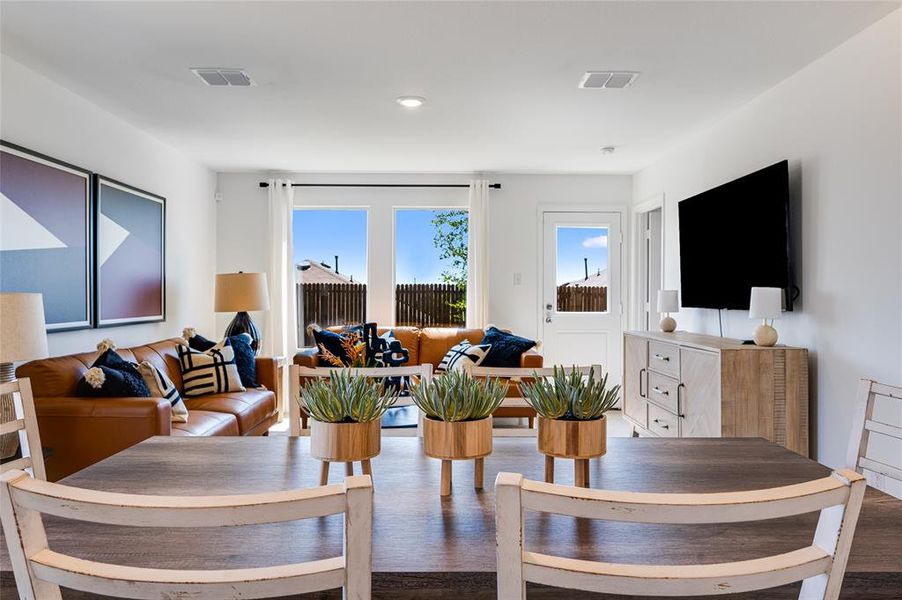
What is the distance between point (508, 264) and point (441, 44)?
3.49 m

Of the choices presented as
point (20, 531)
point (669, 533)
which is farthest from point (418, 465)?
point (20, 531)

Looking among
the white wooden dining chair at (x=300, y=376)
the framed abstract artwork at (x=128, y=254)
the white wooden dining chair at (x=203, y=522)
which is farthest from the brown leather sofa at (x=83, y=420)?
the white wooden dining chair at (x=203, y=522)

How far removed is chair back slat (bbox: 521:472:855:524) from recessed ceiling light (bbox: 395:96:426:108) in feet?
11.5

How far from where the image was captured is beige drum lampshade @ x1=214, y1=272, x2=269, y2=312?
207 inches

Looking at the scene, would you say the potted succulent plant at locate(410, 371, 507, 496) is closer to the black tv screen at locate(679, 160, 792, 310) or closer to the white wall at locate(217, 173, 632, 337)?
the black tv screen at locate(679, 160, 792, 310)

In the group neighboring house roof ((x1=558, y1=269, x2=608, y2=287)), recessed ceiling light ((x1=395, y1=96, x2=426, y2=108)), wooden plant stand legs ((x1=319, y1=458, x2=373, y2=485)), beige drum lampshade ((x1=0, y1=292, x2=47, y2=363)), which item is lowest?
wooden plant stand legs ((x1=319, y1=458, x2=373, y2=485))

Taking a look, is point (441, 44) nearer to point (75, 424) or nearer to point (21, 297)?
point (21, 297)

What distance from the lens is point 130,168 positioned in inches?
176

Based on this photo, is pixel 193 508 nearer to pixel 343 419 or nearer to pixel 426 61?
pixel 343 419

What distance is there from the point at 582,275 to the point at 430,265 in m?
1.60

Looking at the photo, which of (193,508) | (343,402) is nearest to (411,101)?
(343,402)

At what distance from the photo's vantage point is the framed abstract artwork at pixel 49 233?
10.3ft

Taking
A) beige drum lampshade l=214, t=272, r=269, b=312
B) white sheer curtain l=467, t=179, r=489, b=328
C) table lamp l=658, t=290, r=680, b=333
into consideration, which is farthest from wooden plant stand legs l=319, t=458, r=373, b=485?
white sheer curtain l=467, t=179, r=489, b=328

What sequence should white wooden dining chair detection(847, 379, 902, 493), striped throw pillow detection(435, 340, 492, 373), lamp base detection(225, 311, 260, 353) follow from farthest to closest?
1. lamp base detection(225, 311, 260, 353)
2. striped throw pillow detection(435, 340, 492, 373)
3. white wooden dining chair detection(847, 379, 902, 493)
